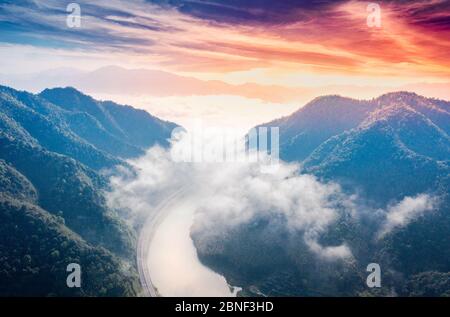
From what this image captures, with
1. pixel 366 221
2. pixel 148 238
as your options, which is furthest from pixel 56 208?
pixel 366 221

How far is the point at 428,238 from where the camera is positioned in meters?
33.4

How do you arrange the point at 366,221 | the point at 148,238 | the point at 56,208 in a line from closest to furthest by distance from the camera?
the point at 56,208
the point at 366,221
the point at 148,238

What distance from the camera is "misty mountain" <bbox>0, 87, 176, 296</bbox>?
23828 millimetres

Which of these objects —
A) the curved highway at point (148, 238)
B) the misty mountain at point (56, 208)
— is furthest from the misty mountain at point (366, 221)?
the misty mountain at point (56, 208)

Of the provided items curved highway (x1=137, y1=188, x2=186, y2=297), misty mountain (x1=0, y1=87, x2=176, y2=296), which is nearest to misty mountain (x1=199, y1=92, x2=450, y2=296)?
curved highway (x1=137, y1=188, x2=186, y2=297)

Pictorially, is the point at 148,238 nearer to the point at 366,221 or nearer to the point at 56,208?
the point at 56,208

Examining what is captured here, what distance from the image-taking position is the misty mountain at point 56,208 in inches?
938

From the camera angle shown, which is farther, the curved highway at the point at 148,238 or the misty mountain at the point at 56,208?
the curved highway at the point at 148,238

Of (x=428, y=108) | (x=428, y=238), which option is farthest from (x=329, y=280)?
(x=428, y=108)

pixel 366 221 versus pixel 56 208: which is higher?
pixel 56 208

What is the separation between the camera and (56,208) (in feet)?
114

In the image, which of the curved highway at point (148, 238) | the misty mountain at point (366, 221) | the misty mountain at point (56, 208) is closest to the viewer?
the misty mountain at point (56, 208)

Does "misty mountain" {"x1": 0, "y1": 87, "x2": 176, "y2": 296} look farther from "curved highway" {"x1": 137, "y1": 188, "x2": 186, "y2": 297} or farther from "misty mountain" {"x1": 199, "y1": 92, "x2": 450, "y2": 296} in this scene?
"misty mountain" {"x1": 199, "y1": 92, "x2": 450, "y2": 296}

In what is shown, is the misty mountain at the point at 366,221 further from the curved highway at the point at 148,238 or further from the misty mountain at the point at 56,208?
the misty mountain at the point at 56,208
